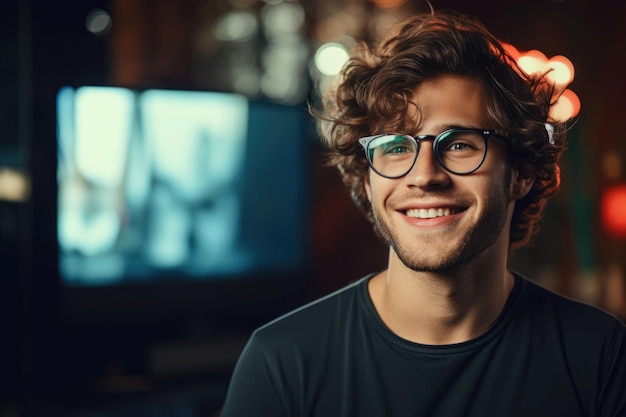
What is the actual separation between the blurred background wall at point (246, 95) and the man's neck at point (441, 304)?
1.43 meters

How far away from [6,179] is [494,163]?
2.48 meters

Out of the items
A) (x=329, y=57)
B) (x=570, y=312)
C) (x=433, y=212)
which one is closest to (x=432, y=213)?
(x=433, y=212)

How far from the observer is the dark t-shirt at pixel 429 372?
4.69ft

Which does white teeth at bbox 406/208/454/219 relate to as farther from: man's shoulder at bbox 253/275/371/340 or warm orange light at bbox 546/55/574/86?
warm orange light at bbox 546/55/574/86

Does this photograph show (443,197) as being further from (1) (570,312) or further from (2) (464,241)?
(1) (570,312)

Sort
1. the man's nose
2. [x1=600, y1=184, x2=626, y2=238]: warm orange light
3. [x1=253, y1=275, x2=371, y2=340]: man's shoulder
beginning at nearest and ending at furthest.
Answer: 1. the man's nose
2. [x1=253, y1=275, x2=371, y2=340]: man's shoulder
3. [x1=600, y1=184, x2=626, y2=238]: warm orange light

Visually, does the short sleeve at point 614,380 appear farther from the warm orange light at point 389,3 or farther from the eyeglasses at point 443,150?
the warm orange light at point 389,3

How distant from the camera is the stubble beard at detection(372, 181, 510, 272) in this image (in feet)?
4.59

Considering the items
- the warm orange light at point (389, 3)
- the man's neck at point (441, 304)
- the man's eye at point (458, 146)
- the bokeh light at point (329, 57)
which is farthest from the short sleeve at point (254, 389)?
the warm orange light at point (389, 3)

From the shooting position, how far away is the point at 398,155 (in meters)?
1.45

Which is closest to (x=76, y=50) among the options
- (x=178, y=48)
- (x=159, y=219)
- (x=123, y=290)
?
(x=159, y=219)

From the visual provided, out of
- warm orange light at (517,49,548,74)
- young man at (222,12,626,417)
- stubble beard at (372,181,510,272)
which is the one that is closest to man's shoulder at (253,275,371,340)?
young man at (222,12,626,417)

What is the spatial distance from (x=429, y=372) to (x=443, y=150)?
1.29ft

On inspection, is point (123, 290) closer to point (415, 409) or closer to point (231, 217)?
point (231, 217)
